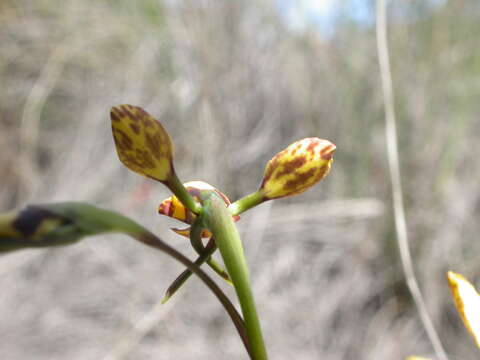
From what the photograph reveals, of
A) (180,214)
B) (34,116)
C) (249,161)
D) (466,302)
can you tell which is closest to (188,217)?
(180,214)

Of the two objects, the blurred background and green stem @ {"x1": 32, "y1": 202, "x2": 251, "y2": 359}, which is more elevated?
green stem @ {"x1": 32, "y1": 202, "x2": 251, "y2": 359}

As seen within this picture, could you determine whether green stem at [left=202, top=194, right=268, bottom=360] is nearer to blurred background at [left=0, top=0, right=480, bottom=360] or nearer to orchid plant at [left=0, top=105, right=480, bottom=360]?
orchid plant at [left=0, top=105, right=480, bottom=360]

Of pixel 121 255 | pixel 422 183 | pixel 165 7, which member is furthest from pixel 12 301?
pixel 422 183

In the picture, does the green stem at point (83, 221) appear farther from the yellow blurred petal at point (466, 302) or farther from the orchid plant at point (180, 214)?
the yellow blurred petal at point (466, 302)

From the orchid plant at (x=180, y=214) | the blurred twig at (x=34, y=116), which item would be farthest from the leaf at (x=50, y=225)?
the blurred twig at (x=34, y=116)

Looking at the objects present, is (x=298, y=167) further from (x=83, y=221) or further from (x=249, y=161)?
(x=249, y=161)

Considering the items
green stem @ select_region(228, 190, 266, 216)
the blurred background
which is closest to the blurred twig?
the blurred background
